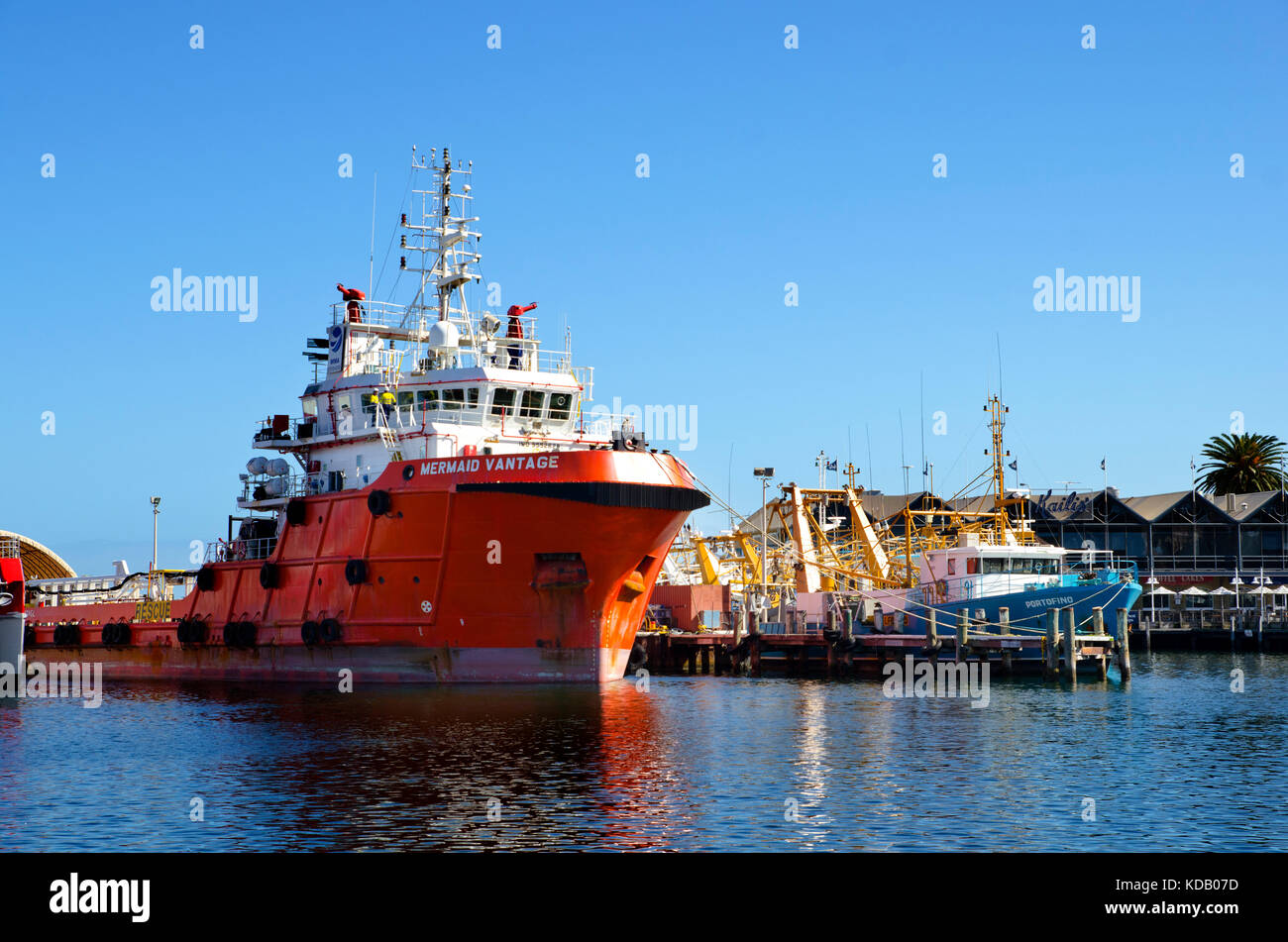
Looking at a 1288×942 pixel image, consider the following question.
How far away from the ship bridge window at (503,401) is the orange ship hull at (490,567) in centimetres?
384

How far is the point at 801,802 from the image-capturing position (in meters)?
19.5

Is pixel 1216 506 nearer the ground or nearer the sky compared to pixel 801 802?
nearer the sky

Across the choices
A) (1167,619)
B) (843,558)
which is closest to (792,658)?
(843,558)

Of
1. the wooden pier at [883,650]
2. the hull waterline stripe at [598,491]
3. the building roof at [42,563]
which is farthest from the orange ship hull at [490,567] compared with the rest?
the building roof at [42,563]

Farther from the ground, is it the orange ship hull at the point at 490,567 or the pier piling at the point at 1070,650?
the orange ship hull at the point at 490,567

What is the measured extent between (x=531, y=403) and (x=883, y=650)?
16.4 metres

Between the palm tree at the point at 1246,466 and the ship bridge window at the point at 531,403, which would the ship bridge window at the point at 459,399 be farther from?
the palm tree at the point at 1246,466

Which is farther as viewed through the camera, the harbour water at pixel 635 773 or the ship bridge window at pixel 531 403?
the ship bridge window at pixel 531 403

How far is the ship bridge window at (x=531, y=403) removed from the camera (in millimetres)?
38531

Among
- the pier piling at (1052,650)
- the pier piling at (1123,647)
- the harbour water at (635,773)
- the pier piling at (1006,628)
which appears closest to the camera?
the harbour water at (635,773)

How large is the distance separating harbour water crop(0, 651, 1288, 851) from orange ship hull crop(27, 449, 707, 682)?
3.82 feet

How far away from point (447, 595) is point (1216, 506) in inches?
2820
